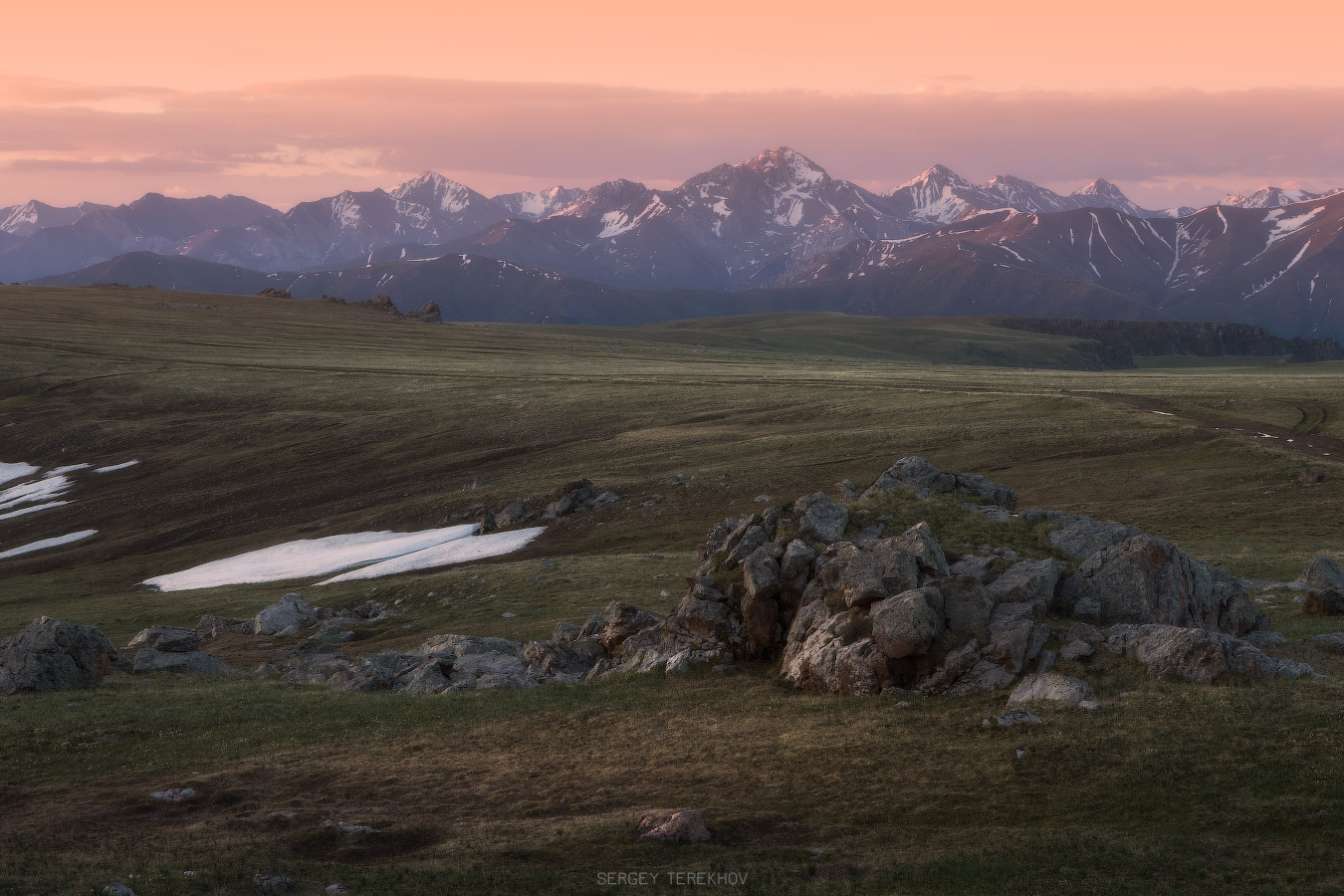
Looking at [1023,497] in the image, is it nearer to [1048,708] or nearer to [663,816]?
[1048,708]

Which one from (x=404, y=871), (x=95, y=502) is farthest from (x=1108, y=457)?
(x=95, y=502)

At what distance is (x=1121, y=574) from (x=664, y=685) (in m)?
16.1

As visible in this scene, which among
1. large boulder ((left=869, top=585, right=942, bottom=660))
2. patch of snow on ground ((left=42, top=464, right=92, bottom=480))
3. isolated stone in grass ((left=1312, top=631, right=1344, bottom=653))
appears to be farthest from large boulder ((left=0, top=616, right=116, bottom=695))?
patch of snow on ground ((left=42, top=464, right=92, bottom=480))

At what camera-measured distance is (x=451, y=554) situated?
208ft

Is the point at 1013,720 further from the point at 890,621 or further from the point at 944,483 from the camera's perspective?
the point at 944,483

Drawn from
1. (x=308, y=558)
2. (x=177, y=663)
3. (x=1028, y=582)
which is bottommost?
(x=308, y=558)

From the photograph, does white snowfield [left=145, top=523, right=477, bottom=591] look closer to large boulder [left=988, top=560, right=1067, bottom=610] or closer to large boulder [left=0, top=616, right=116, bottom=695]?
large boulder [left=0, top=616, right=116, bottom=695]

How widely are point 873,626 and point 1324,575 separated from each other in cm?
2128

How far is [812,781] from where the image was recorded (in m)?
24.1

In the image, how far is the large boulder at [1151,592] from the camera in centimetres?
3108

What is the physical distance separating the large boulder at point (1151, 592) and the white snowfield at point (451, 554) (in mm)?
40029

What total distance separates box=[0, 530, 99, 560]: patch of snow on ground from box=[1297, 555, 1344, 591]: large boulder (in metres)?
84.7

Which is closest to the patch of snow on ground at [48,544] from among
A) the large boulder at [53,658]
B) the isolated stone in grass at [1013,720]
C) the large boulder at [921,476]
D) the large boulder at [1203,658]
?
the large boulder at [53,658]

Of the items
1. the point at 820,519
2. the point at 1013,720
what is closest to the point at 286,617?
the point at 820,519
